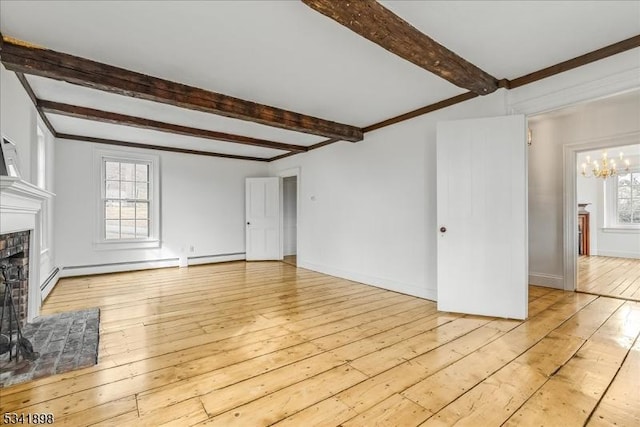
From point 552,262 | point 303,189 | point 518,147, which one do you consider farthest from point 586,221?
point 303,189

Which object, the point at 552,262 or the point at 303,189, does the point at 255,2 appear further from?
the point at 552,262

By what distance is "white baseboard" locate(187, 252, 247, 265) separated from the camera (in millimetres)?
6293

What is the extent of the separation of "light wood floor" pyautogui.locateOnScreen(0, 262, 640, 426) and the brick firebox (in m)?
0.65

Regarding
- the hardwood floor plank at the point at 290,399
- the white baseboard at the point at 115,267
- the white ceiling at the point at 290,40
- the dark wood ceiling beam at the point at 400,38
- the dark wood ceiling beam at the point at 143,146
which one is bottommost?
the hardwood floor plank at the point at 290,399

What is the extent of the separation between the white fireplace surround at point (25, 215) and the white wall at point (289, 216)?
17.2 feet

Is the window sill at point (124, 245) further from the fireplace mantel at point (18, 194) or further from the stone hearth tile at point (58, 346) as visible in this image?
the fireplace mantel at point (18, 194)

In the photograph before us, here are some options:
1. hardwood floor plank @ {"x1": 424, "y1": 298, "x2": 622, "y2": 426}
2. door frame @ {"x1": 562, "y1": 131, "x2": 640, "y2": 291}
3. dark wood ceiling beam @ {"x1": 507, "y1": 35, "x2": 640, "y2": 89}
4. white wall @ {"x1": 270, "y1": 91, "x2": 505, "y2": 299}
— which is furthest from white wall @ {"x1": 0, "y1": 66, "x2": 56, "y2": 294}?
door frame @ {"x1": 562, "y1": 131, "x2": 640, "y2": 291}

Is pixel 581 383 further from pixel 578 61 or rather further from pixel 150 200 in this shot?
pixel 150 200

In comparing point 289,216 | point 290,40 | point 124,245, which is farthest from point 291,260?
point 290,40

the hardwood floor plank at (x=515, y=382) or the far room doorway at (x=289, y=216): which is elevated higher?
the far room doorway at (x=289, y=216)

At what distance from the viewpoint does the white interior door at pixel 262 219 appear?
22.4ft

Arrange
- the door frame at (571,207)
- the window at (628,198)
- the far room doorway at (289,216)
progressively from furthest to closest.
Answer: the far room doorway at (289,216), the window at (628,198), the door frame at (571,207)

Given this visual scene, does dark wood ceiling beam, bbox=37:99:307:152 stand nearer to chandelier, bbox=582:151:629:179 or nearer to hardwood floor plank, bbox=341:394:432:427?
hardwood floor plank, bbox=341:394:432:427

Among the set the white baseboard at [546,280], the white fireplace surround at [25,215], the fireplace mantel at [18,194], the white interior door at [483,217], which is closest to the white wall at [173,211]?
the white fireplace surround at [25,215]
